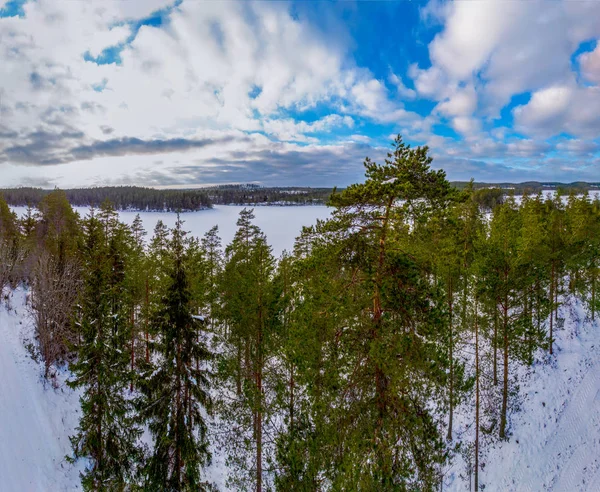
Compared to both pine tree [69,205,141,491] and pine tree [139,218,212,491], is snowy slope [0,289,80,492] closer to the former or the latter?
pine tree [69,205,141,491]

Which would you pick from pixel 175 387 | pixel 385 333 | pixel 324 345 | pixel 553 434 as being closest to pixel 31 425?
pixel 175 387

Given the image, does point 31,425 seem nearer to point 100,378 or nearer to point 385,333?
point 100,378

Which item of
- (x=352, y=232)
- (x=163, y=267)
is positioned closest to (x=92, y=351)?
(x=163, y=267)

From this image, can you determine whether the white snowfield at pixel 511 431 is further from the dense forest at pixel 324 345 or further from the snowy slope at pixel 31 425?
the dense forest at pixel 324 345

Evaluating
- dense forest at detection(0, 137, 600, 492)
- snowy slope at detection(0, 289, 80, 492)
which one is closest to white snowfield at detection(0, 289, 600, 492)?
snowy slope at detection(0, 289, 80, 492)

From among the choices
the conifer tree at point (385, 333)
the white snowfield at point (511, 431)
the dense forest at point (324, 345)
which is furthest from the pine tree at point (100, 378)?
the conifer tree at point (385, 333)
